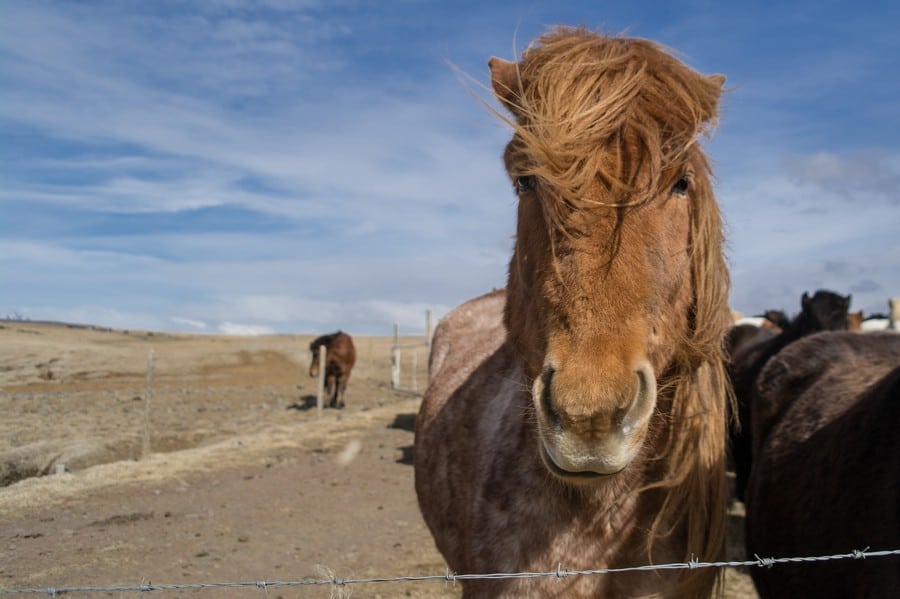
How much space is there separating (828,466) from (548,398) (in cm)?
202

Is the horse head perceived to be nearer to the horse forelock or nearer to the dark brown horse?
the horse forelock

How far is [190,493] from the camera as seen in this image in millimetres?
8453

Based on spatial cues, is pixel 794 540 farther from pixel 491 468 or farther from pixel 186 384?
pixel 186 384

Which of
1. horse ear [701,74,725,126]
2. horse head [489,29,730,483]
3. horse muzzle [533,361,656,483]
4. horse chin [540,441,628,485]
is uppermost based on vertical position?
horse ear [701,74,725,126]

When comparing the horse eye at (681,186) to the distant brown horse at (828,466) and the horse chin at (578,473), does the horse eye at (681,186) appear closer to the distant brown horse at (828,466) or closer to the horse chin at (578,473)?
the horse chin at (578,473)

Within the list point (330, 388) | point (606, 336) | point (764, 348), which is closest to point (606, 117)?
point (606, 336)

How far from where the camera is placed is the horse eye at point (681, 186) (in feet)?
6.73

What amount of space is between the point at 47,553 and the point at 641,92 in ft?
20.1

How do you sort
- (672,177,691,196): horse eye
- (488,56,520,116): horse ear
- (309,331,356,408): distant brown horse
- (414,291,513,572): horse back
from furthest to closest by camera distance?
→ (309,331,356,408): distant brown horse < (414,291,513,572): horse back < (488,56,520,116): horse ear < (672,177,691,196): horse eye

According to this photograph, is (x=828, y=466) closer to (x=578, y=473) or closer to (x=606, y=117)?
(x=578, y=473)

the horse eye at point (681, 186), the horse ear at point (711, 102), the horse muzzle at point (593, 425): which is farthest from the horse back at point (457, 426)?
the horse ear at point (711, 102)

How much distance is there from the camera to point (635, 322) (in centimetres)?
171

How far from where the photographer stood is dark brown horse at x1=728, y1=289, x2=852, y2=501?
6.66 meters

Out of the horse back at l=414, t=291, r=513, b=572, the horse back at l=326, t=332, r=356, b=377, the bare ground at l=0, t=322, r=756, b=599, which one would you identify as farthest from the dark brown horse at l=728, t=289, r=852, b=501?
the horse back at l=326, t=332, r=356, b=377
